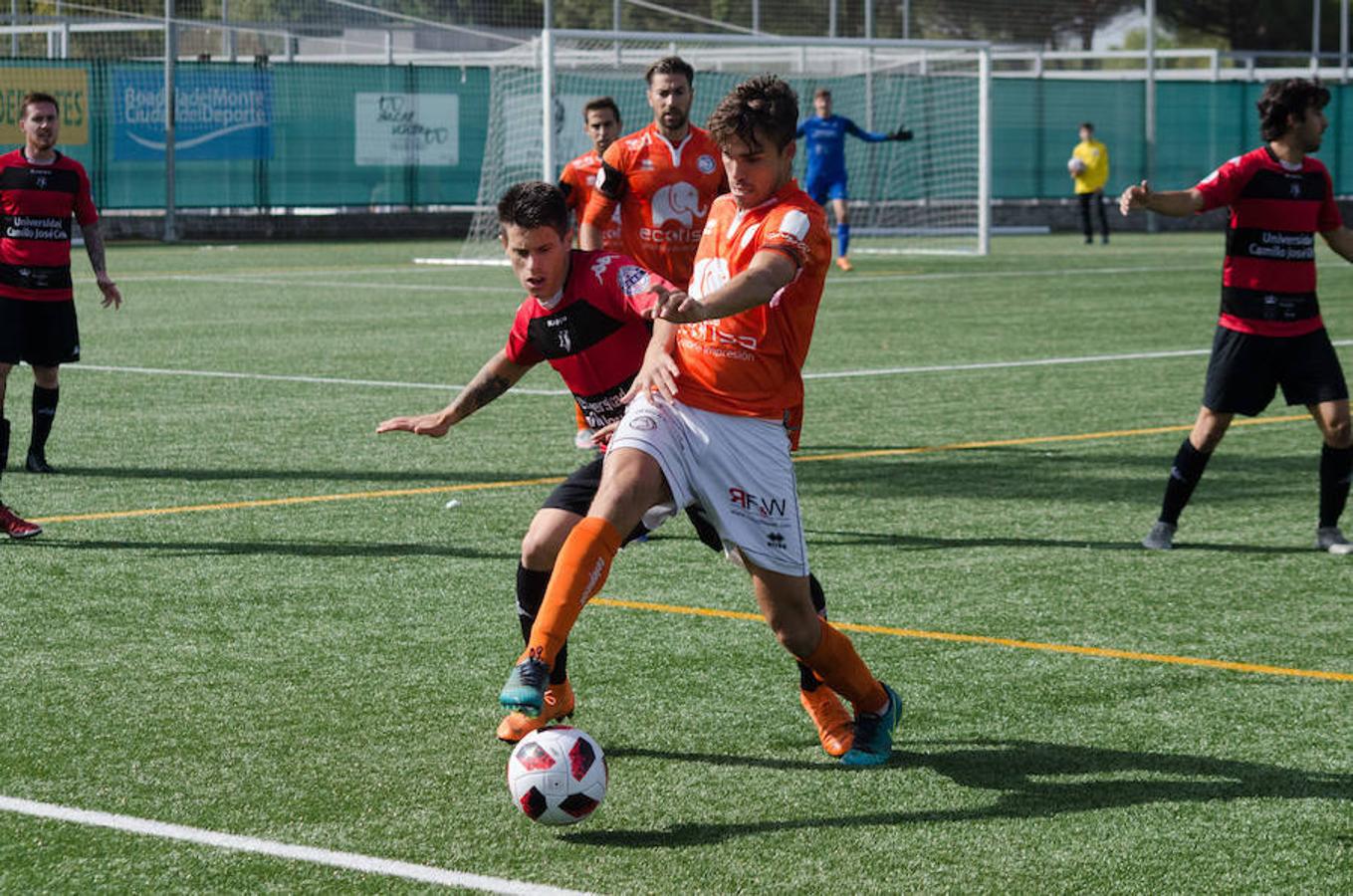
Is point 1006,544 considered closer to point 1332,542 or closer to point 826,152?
point 1332,542

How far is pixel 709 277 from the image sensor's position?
551 centimetres

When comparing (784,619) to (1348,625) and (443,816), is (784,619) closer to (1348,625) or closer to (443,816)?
(443,816)

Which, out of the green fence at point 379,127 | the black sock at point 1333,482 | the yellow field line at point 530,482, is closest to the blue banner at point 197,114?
the green fence at point 379,127

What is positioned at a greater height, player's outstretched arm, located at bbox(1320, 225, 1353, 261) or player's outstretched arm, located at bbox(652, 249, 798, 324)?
player's outstretched arm, located at bbox(1320, 225, 1353, 261)

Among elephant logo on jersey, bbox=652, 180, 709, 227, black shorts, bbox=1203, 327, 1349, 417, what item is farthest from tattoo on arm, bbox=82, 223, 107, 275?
black shorts, bbox=1203, 327, 1349, 417

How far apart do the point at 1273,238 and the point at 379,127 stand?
98.5ft

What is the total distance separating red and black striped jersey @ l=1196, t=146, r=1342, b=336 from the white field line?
257 inches

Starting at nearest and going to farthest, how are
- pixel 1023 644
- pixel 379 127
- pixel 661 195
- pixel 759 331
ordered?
pixel 759 331 < pixel 1023 644 < pixel 661 195 < pixel 379 127

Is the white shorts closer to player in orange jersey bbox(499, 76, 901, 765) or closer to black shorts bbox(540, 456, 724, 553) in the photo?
player in orange jersey bbox(499, 76, 901, 765)

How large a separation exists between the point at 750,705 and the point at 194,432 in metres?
7.10

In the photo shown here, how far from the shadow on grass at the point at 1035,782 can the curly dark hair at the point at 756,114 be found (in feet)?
5.50

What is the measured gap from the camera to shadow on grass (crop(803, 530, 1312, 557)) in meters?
8.79

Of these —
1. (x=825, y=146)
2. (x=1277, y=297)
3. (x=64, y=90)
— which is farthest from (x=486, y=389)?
(x=64, y=90)

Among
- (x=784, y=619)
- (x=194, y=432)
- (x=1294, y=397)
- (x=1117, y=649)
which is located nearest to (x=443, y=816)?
(x=784, y=619)
